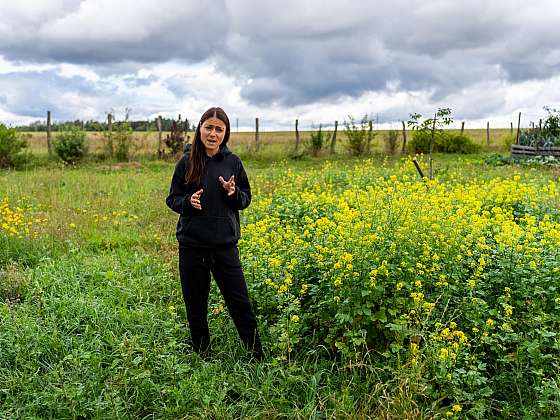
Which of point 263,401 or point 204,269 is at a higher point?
point 204,269

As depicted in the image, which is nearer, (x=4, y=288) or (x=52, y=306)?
(x=52, y=306)

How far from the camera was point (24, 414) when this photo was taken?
3568mm

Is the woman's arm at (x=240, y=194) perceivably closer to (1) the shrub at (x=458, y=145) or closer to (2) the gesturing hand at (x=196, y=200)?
(2) the gesturing hand at (x=196, y=200)

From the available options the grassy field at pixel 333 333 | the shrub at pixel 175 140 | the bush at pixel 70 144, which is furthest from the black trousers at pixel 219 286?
the shrub at pixel 175 140

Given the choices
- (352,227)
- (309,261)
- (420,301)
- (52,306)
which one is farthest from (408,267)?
(52,306)

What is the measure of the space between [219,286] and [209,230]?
0.46 metres

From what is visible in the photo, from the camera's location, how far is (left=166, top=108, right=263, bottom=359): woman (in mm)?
3996

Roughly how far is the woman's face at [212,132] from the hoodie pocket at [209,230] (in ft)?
1.71

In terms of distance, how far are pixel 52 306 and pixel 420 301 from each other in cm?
313

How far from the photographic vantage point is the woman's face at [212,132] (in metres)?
3.98

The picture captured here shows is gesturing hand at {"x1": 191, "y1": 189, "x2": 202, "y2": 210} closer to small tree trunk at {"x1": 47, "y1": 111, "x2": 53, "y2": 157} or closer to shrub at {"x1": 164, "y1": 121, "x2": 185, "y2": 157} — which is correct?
small tree trunk at {"x1": 47, "y1": 111, "x2": 53, "y2": 157}

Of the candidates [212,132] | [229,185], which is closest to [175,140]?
[212,132]

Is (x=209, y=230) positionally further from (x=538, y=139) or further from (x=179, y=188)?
(x=538, y=139)

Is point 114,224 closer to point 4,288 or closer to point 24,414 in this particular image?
point 4,288
